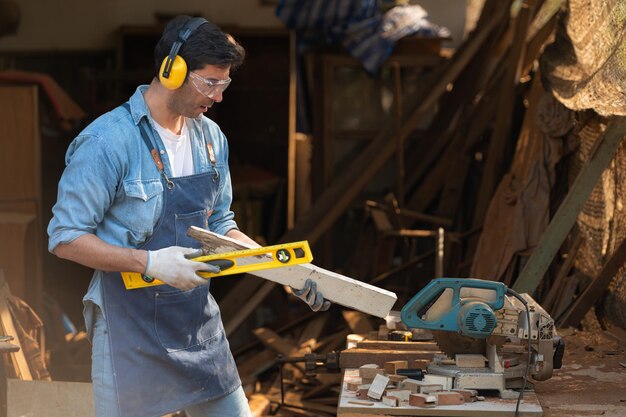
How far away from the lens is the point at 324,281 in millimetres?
3289

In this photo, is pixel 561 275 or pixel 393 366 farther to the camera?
pixel 561 275

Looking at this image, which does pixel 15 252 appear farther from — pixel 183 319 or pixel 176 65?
pixel 176 65

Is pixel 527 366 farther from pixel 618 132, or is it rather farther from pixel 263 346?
pixel 263 346

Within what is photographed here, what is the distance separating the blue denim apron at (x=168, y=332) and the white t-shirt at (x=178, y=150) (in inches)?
1.9

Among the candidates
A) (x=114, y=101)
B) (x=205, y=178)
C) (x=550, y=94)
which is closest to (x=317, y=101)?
(x=114, y=101)

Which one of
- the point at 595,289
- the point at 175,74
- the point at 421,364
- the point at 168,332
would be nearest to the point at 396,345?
the point at 421,364

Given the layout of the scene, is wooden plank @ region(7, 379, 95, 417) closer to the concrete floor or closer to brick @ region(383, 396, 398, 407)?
brick @ region(383, 396, 398, 407)

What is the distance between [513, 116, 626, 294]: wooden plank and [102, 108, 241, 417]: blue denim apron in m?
2.14

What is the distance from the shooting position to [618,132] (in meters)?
4.88

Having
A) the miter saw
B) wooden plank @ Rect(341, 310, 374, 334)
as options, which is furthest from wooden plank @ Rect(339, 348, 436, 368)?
wooden plank @ Rect(341, 310, 374, 334)

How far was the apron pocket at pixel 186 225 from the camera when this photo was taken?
3.39 meters

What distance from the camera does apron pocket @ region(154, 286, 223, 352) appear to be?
337 cm

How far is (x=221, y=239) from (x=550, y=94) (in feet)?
11.9

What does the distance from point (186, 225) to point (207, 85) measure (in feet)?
1.50
